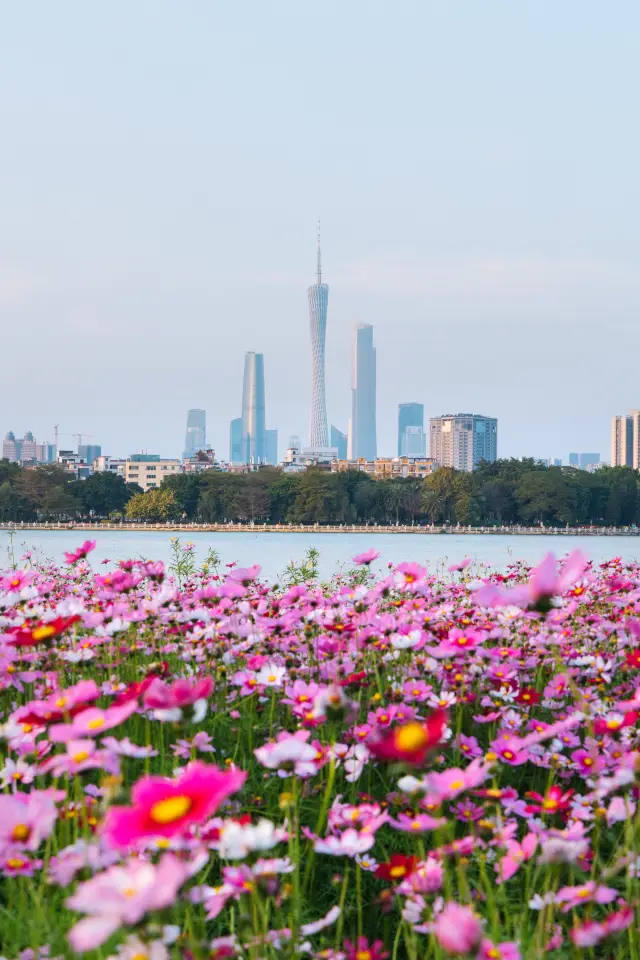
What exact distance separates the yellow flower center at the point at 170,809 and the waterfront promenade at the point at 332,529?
61697 mm

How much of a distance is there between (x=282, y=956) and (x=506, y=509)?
65.6 m

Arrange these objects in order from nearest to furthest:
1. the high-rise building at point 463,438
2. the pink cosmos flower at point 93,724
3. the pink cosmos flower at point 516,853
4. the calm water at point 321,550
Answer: the pink cosmos flower at point 93,724
the pink cosmos flower at point 516,853
the calm water at point 321,550
the high-rise building at point 463,438

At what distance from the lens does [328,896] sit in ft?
6.85

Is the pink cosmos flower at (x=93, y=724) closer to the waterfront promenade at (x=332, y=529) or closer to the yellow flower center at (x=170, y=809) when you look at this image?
the yellow flower center at (x=170, y=809)

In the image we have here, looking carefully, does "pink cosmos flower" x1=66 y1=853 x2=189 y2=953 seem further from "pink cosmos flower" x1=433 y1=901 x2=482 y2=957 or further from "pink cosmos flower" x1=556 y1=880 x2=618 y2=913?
"pink cosmos flower" x1=556 y1=880 x2=618 y2=913

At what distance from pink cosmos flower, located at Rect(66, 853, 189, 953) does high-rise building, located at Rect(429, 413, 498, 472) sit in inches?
6278

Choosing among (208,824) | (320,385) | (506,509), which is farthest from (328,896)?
(320,385)

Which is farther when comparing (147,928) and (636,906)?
(636,906)

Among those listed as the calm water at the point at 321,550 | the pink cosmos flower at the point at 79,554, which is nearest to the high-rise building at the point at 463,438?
the calm water at the point at 321,550

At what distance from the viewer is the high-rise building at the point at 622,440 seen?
509ft

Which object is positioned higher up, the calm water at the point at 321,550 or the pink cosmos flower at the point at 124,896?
the pink cosmos flower at the point at 124,896

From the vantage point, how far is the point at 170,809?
868 millimetres

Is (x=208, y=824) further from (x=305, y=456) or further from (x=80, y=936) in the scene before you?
(x=305, y=456)

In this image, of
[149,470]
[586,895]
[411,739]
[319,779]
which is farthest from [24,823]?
[149,470]
